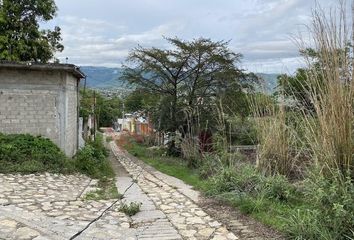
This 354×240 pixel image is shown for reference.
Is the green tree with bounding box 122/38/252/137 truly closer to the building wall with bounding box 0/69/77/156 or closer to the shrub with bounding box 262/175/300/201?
the building wall with bounding box 0/69/77/156

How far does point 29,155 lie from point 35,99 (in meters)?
1.36

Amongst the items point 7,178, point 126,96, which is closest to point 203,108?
point 126,96

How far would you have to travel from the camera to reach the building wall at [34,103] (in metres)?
8.82

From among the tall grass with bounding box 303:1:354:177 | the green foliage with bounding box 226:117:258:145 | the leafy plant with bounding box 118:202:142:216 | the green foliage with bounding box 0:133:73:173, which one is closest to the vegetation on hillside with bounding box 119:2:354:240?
the tall grass with bounding box 303:1:354:177

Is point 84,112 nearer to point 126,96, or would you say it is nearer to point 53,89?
point 126,96

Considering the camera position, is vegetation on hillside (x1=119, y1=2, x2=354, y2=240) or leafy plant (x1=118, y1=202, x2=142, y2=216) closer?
vegetation on hillside (x1=119, y1=2, x2=354, y2=240)

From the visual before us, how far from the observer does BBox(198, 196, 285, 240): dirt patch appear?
13.5ft

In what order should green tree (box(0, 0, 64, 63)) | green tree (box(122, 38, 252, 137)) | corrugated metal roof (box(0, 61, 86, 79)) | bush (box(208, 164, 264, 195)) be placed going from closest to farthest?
bush (box(208, 164, 264, 195)) → corrugated metal roof (box(0, 61, 86, 79)) → green tree (box(122, 38, 252, 137)) → green tree (box(0, 0, 64, 63))

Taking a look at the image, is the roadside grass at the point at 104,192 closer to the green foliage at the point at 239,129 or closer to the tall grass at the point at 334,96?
the green foliage at the point at 239,129

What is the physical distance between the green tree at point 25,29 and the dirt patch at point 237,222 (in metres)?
12.7

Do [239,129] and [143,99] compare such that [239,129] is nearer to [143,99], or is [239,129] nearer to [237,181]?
[237,181]

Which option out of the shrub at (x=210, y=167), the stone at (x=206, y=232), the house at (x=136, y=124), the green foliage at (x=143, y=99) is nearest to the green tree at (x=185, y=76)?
the green foliage at (x=143, y=99)

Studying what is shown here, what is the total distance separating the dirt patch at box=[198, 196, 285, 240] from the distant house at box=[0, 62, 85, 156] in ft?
15.3

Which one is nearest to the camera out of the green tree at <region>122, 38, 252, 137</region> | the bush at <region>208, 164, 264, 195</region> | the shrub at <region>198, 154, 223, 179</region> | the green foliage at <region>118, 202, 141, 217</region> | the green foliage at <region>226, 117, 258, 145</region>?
the green foliage at <region>118, 202, 141, 217</region>
